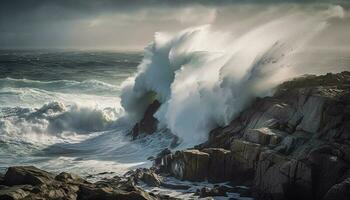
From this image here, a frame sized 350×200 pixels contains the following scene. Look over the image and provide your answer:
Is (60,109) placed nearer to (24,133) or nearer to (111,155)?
(24,133)

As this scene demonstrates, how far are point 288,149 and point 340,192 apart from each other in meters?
2.76

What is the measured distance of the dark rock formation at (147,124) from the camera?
23.6 metres

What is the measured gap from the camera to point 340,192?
11.3m

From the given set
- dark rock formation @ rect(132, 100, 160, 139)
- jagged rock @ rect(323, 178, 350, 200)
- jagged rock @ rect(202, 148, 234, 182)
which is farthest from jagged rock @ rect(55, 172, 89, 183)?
dark rock formation @ rect(132, 100, 160, 139)

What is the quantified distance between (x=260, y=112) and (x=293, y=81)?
2.14 meters

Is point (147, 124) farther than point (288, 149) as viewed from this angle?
Yes

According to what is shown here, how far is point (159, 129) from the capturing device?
23.0 meters

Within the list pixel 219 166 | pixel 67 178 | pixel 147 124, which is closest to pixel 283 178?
pixel 219 166

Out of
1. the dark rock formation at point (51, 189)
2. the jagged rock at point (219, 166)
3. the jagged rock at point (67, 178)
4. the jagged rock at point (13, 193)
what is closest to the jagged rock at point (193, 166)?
the jagged rock at point (219, 166)

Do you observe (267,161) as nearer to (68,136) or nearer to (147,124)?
(147,124)

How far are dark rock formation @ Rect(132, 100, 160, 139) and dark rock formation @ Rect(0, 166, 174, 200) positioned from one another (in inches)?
419

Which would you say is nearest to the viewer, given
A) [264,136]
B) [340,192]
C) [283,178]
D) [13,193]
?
[13,193]

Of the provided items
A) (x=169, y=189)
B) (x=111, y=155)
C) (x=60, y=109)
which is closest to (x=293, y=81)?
(x=169, y=189)

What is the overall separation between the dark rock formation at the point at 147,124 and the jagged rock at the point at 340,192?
12470 millimetres
